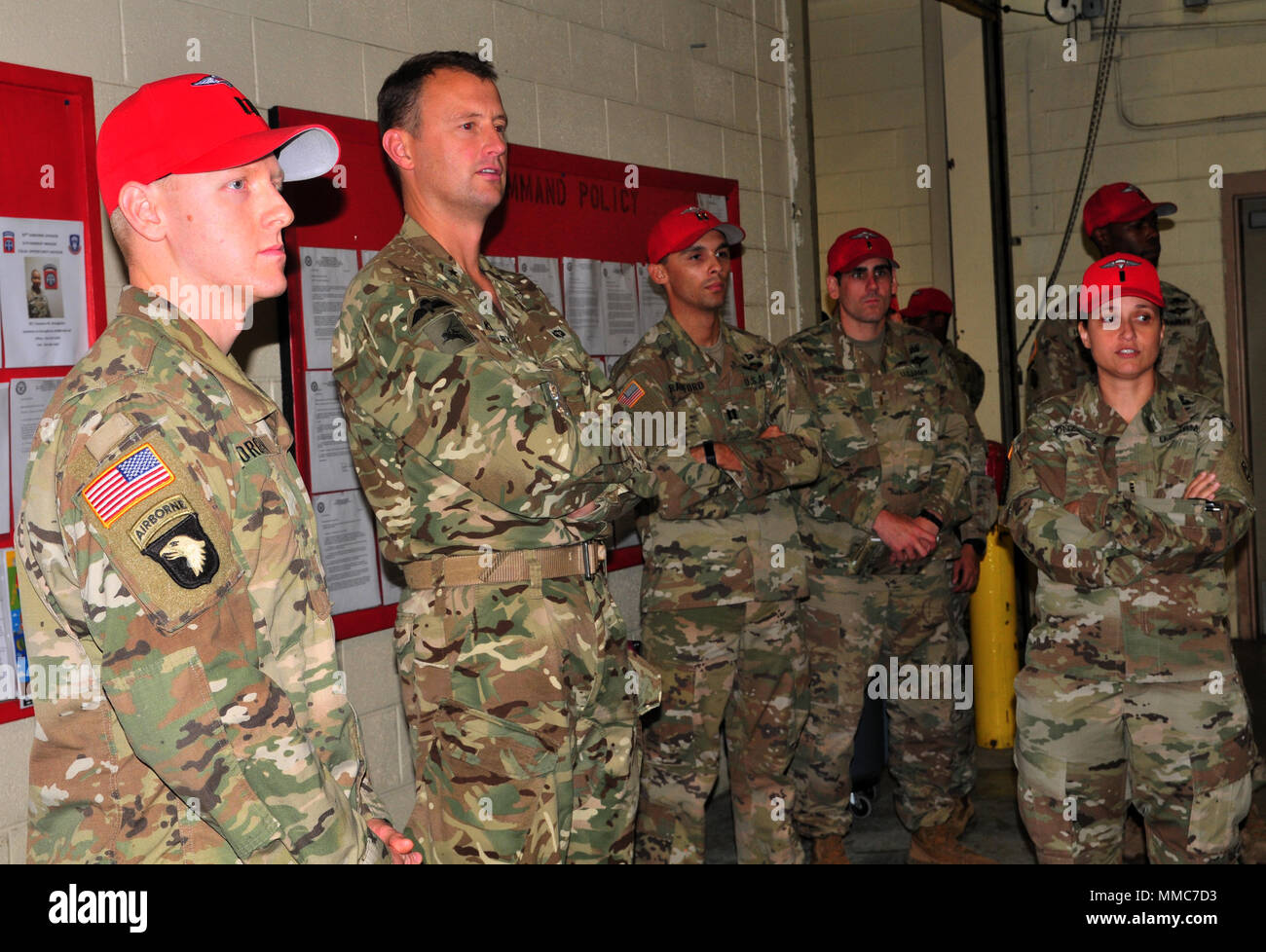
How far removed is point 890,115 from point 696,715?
460 cm

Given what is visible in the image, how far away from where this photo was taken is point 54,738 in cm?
128

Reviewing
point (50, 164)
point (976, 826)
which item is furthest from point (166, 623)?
point (976, 826)

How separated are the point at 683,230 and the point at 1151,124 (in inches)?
151

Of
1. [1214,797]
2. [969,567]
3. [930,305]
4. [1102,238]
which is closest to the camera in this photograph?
[1214,797]

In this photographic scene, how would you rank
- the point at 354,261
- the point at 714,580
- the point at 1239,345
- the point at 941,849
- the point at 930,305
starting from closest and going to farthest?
1. the point at 354,261
2. the point at 714,580
3. the point at 941,849
4. the point at 930,305
5. the point at 1239,345

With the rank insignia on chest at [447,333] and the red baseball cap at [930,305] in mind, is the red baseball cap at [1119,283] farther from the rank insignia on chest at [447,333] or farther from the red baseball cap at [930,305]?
the red baseball cap at [930,305]

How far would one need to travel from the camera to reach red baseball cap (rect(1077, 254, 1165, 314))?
97.3 inches

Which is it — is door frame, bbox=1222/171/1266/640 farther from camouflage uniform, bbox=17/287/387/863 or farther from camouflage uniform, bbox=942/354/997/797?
camouflage uniform, bbox=17/287/387/863

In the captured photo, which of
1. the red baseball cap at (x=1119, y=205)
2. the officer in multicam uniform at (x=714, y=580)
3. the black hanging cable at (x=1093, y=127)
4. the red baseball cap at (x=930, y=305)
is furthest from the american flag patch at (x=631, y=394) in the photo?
the black hanging cable at (x=1093, y=127)

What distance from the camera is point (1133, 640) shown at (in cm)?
243

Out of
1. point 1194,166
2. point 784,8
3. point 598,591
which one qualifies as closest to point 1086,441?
point 598,591

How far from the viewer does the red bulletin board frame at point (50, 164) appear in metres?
1.93

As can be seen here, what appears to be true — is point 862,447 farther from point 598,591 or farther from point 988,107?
point 988,107

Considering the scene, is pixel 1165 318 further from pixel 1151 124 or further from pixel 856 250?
pixel 1151 124
